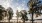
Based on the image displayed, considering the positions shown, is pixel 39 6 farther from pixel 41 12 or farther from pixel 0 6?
pixel 0 6

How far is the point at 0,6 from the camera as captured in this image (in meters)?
1.39

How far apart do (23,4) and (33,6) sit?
15 centimetres

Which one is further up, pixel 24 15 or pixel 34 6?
pixel 34 6

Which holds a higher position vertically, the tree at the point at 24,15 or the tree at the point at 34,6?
the tree at the point at 34,6

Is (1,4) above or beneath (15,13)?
above

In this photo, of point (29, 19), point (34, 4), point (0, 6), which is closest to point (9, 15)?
point (0, 6)

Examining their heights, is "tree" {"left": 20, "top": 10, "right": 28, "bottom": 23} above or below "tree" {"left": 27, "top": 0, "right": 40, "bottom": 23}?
below

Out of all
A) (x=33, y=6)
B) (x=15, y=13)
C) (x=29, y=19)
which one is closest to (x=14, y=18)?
(x=15, y=13)

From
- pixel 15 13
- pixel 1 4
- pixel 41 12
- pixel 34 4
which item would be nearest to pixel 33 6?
pixel 34 4

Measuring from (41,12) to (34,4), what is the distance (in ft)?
0.50

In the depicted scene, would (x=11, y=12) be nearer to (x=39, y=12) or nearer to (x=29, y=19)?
(x=29, y=19)

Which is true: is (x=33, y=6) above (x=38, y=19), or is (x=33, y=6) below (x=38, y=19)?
above

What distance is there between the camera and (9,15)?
4.58 feet

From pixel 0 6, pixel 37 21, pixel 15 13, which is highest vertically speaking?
pixel 0 6
